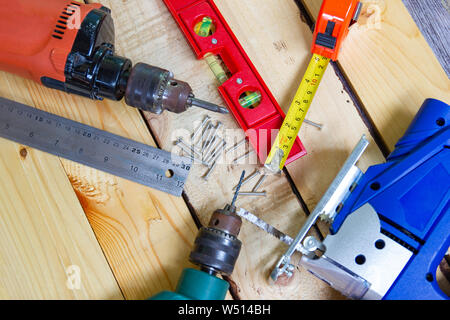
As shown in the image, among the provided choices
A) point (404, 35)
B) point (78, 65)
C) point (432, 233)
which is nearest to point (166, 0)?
point (78, 65)

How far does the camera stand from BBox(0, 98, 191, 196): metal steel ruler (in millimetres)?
1068

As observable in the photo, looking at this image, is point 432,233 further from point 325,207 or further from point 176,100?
point 176,100

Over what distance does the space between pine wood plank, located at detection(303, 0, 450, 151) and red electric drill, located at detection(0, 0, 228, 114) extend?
45 cm

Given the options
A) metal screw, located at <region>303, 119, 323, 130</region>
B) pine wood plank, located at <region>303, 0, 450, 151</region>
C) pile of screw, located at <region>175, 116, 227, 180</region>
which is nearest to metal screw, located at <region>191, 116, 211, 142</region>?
pile of screw, located at <region>175, 116, 227, 180</region>

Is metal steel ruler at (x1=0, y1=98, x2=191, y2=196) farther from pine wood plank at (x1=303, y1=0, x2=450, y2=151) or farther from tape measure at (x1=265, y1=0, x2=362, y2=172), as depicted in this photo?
pine wood plank at (x1=303, y1=0, x2=450, y2=151)

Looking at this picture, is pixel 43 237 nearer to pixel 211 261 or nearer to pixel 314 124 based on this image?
pixel 211 261

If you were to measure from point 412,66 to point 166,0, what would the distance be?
69 centimetres

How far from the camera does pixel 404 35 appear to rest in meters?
1.14

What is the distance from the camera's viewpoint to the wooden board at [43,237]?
3.33ft

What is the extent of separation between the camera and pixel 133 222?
3.46 feet

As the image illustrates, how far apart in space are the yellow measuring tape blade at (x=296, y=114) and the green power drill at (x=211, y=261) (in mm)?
201

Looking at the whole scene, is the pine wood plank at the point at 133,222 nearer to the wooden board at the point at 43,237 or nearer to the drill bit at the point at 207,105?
the wooden board at the point at 43,237

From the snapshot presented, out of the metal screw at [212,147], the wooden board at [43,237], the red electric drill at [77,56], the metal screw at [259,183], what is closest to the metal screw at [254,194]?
the metal screw at [259,183]

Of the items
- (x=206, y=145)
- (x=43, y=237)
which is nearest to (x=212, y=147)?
(x=206, y=145)
